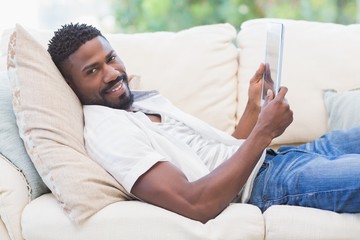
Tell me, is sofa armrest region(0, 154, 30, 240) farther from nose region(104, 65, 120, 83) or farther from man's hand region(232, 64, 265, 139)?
man's hand region(232, 64, 265, 139)

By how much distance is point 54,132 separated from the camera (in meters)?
1.69

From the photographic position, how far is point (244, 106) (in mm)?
2305

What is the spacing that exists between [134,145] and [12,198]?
1.25 feet

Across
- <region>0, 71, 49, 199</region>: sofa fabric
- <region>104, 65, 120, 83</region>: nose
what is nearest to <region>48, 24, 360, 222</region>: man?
<region>104, 65, 120, 83</region>: nose

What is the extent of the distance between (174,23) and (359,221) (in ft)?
8.05

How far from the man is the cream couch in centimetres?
5

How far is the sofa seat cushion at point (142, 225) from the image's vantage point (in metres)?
1.53

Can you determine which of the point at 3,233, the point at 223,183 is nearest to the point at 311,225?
the point at 223,183

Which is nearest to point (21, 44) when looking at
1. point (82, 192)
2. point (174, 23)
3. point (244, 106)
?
point (82, 192)

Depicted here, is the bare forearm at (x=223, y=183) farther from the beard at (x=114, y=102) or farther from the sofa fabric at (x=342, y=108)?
the sofa fabric at (x=342, y=108)

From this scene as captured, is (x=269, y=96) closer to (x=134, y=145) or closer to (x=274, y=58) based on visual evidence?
(x=274, y=58)

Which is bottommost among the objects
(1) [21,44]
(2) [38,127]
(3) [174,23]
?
(3) [174,23]

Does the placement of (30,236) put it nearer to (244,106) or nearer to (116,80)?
(116,80)

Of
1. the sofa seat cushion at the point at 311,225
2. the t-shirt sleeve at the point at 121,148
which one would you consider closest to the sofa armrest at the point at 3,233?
the t-shirt sleeve at the point at 121,148
